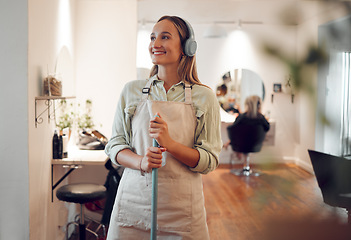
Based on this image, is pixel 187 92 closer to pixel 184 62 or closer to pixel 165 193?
pixel 184 62

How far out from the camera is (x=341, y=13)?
296 millimetres

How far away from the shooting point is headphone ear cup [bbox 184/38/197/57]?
156 cm

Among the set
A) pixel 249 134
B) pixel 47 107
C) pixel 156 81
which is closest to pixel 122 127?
pixel 156 81

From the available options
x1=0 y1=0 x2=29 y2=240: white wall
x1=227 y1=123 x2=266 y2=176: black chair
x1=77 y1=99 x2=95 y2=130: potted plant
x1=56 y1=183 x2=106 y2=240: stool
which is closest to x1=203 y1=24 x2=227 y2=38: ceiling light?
x1=77 y1=99 x2=95 y2=130: potted plant

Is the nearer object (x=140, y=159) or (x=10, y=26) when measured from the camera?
(x=140, y=159)

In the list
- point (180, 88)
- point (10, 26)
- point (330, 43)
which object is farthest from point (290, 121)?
point (10, 26)

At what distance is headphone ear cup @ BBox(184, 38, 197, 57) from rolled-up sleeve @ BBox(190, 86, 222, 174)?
167mm

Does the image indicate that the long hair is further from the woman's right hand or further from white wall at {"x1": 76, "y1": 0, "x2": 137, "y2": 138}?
white wall at {"x1": 76, "y1": 0, "x2": 137, "y2": 138}

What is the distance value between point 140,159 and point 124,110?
0.79 ft

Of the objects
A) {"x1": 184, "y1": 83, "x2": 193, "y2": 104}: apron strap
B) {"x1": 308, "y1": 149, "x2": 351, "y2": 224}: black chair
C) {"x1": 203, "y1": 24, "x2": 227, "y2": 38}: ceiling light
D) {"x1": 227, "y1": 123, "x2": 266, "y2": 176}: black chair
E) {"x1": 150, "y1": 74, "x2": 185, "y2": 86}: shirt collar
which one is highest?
{"x1": 203, "y1": 24, "x2": 227, "y2": 38}: ceiling light

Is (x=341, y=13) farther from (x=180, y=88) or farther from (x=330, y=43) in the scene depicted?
(x=180, y=88)

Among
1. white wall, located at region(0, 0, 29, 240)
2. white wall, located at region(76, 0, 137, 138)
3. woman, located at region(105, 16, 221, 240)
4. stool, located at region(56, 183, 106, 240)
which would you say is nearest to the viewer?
woman, located at region(105, 16, 221, 240)

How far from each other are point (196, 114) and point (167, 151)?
19cm

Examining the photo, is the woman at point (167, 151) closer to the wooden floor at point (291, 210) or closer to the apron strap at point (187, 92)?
the apron strap at point (187, 92)
